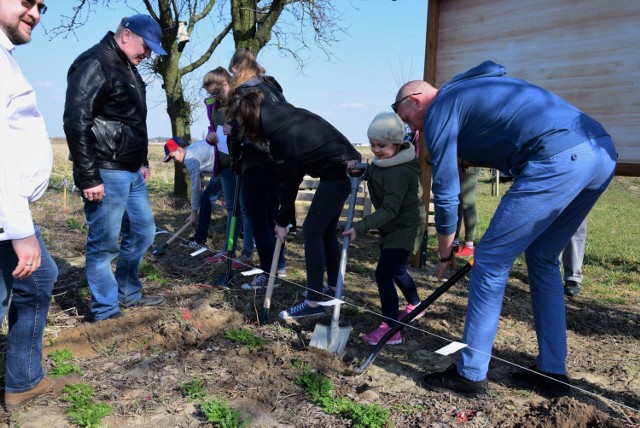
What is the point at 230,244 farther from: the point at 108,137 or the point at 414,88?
the point at 414,88

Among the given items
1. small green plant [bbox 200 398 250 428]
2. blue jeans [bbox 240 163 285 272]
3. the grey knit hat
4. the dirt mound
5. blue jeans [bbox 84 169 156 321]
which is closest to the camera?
the dirt mound

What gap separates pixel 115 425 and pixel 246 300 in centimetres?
192

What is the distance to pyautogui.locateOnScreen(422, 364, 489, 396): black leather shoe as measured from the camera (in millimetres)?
2973

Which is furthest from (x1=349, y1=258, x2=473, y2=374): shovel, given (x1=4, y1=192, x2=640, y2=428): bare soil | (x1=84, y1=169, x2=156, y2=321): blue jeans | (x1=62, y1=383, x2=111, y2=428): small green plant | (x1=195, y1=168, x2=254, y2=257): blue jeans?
(x1=195, y1=168, x2=254, y2=257): blue jeans

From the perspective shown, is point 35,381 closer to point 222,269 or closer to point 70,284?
point 70,284

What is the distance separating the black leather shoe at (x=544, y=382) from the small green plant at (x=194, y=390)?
1.83 meters

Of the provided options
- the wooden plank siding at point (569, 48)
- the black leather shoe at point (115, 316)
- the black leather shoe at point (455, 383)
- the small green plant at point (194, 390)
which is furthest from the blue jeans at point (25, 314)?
the wooden plank siding at point (569, 48)

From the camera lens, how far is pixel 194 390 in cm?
301

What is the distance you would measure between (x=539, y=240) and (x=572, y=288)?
230 centimetres

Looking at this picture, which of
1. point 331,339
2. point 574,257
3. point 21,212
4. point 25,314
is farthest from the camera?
point 574,257

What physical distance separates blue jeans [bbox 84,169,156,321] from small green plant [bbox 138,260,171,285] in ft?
2.48

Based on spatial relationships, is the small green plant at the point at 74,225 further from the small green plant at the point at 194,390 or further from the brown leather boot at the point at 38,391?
the small green plant at the point at 194,390

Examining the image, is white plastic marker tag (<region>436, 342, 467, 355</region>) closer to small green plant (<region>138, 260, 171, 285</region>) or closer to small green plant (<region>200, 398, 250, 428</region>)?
small green plant (<region>200, 398, 250, 428</region>)

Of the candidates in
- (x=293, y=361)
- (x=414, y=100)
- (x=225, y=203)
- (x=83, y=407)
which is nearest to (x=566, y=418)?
(x=293, y=361)
